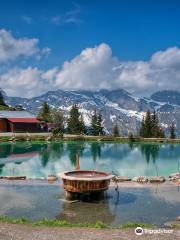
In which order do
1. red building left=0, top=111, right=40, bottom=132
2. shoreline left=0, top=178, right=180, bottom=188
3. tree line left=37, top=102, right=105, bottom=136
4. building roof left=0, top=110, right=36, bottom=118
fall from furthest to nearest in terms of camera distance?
tree line left=37, top=102, right=105, bottom=136 < building roof left=0, top=110, right=36, bottom=118 < red building left=0, top=111, right=40, bottom=132 < shoreline left=0, top=178, right=180, bottom=188

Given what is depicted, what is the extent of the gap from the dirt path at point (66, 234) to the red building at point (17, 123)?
8787 centimetres

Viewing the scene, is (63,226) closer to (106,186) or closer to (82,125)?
(106,186)

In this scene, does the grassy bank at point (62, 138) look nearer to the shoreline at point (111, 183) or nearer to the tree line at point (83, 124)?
the tree line at point (83, 124)

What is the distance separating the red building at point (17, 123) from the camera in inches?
4107

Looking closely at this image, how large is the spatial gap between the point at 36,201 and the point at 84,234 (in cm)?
917

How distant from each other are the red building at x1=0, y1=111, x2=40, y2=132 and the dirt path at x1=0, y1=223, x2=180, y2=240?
87870mm

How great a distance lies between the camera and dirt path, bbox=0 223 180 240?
1598 cm

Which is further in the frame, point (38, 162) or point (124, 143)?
point (124, 143)

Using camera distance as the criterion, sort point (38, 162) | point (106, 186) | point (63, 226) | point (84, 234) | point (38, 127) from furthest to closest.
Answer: point (38, 127) < point (38, 162) < point (106, 186) < point (63, 226) < point (84, 234)

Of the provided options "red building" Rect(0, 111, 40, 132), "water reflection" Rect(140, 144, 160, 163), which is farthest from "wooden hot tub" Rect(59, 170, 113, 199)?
"red building" Rect(0, 111, 40, 132)

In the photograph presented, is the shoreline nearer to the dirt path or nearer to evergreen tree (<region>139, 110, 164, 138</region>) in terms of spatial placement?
the dirt path

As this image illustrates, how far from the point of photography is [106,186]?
2633 cm

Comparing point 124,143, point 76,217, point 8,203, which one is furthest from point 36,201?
point 124,143

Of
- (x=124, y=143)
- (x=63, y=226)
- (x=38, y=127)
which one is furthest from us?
(x=38, y=127)
